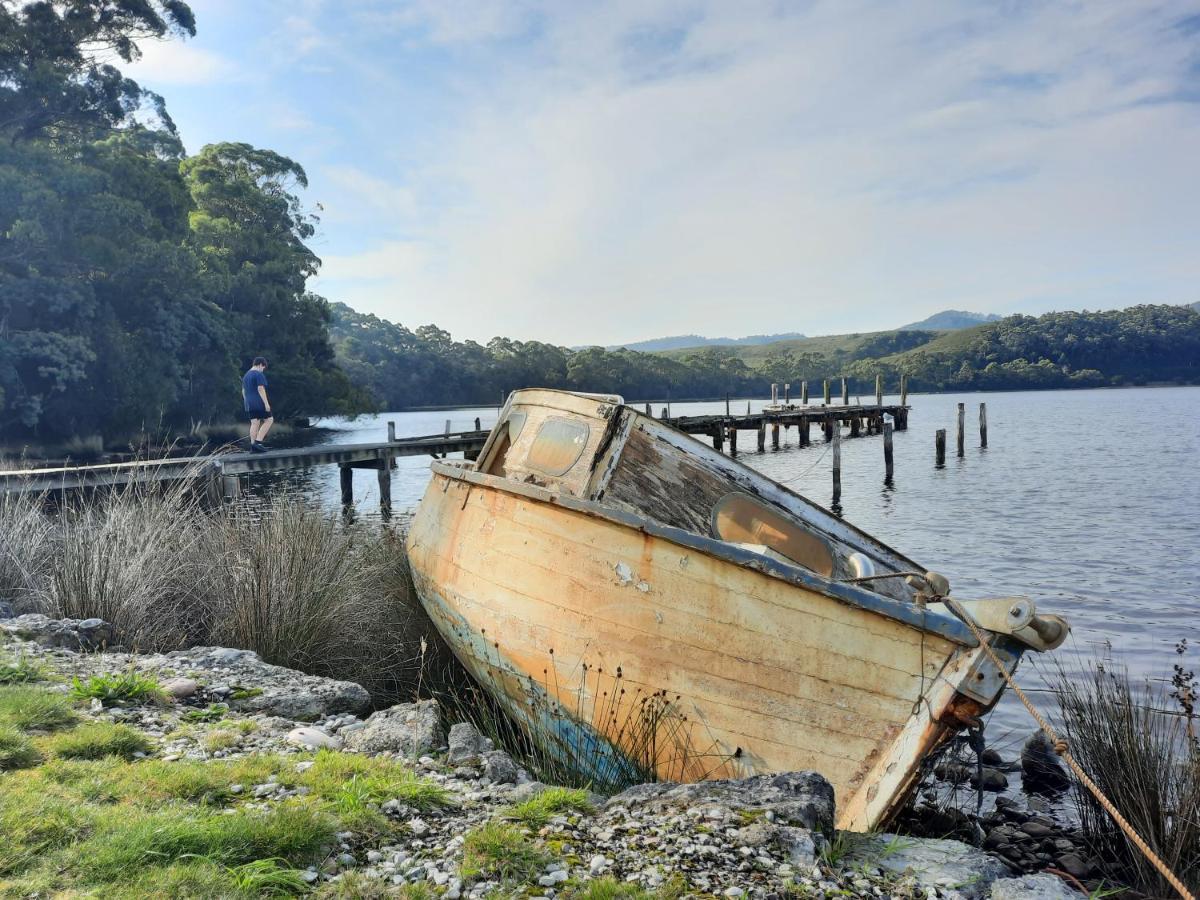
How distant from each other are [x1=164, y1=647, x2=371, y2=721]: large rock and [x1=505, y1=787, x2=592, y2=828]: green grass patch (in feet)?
7.20

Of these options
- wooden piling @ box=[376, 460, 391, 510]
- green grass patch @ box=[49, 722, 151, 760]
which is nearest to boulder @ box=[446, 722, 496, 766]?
green grass patch @ box=[49, 722, 151, 760]

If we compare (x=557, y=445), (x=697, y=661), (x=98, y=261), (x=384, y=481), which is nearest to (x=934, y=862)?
(x=697, y=661)

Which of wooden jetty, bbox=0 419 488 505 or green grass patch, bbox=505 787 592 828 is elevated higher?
wooden jetty, bbox=0 419 488 505

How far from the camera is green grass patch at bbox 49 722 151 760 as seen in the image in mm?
4043

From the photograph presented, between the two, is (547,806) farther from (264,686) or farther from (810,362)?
(810,362)

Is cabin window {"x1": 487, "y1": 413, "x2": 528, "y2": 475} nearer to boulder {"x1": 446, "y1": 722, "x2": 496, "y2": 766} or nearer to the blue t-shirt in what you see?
boulder {"x1": 446, "y1": 722, "x2": 496, "y2": 766}

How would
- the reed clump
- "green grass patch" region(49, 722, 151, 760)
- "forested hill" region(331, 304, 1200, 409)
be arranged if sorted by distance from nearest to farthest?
"green grass patch" region(49, 722, 151, 760)
the reed clump
"forested hill" region(331, 304, 1200, 409)

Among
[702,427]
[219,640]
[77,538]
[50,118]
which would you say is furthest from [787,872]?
[50,118]

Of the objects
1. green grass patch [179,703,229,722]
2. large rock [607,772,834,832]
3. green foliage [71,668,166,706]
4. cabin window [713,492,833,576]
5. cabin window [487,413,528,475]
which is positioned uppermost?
cabin window [487,413,528,475]

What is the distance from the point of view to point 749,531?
662cm

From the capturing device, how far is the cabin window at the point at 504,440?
8.00 meters

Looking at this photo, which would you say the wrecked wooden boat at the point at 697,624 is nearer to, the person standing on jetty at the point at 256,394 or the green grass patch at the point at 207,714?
the green grass patch at the point at 207,714

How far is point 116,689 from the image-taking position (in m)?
4.98

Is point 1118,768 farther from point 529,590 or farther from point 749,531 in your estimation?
point 529,590
